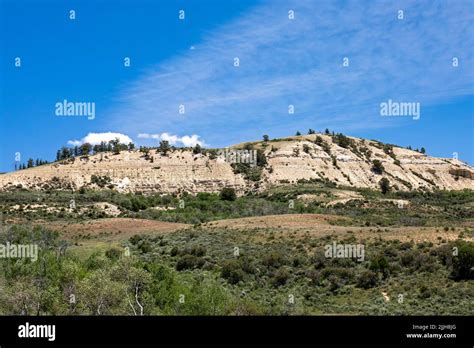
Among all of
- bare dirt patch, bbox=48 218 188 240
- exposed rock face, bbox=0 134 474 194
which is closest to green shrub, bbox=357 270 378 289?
bare dirt patch, bbox=48 218 188 240

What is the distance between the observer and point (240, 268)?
104 feet

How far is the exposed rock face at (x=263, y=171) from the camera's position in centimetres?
9550

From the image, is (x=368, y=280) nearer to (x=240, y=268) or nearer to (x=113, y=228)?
(x=240, y=268)

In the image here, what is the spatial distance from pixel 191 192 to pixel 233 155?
17.9 m

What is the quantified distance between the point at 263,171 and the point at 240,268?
71.6 meters

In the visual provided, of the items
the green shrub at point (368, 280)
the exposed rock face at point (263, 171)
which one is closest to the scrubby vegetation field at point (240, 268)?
the green shrub at point (368, 280)

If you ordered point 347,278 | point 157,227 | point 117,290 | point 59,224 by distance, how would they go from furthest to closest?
1. point 59,224
2. point 157,227
3. point 347,278
4. point 117,290

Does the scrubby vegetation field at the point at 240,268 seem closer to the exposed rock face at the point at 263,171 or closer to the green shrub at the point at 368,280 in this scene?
the green shrub at the point at 368,280

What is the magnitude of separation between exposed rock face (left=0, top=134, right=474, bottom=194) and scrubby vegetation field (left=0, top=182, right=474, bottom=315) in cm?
3066

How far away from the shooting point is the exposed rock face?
3760 inches
